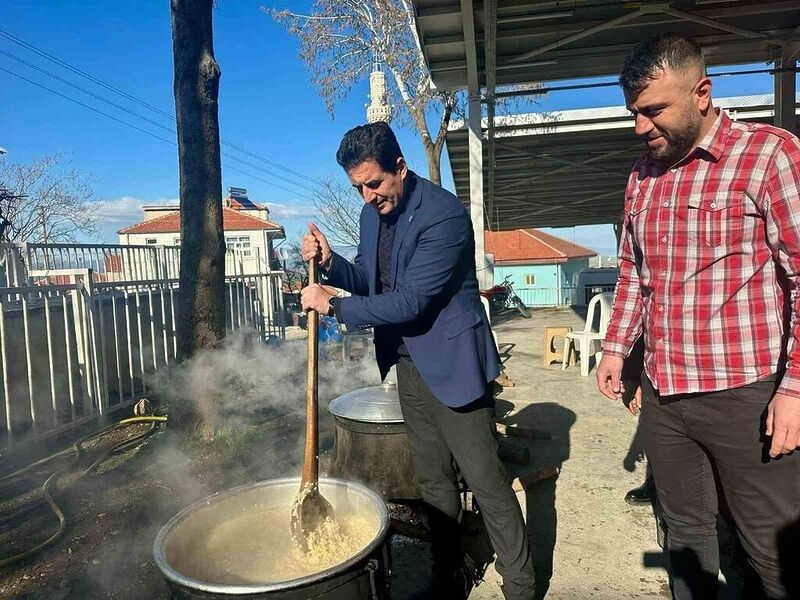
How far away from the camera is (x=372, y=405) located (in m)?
3.33

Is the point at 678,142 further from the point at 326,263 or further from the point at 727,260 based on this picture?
the point at 326,263

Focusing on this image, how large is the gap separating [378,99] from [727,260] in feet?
45.0

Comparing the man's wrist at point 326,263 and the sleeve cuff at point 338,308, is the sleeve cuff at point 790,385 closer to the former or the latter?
the sleeve cuff at point 338,308

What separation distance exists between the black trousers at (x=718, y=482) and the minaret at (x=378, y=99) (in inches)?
523

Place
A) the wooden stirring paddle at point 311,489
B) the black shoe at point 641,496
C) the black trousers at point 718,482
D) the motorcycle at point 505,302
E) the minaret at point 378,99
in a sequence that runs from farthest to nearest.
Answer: the motorcycle at point 505,302
the minaret at point 378,99
the black shoe at point 641,496
the wooden stirring paddle at point 311,489
the black trousers at point 718,482

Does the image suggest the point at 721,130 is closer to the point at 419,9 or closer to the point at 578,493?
the point at 578,493

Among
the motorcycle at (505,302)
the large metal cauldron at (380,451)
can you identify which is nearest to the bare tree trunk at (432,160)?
the motorcycle at (505,302)

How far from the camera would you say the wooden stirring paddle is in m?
2.16

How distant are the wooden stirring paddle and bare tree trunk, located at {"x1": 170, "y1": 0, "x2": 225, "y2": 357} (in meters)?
3.26

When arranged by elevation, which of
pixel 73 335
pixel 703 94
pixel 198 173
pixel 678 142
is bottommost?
pixel 73 335

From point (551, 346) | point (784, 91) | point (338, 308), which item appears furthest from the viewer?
point (551, 346)

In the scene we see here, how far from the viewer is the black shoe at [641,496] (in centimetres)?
360

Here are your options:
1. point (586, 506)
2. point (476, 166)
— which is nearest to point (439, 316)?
point (586, 506)

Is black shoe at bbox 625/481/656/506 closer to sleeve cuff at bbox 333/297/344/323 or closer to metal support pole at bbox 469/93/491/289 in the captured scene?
sleeve cuff at bbox 333/297/344/323
